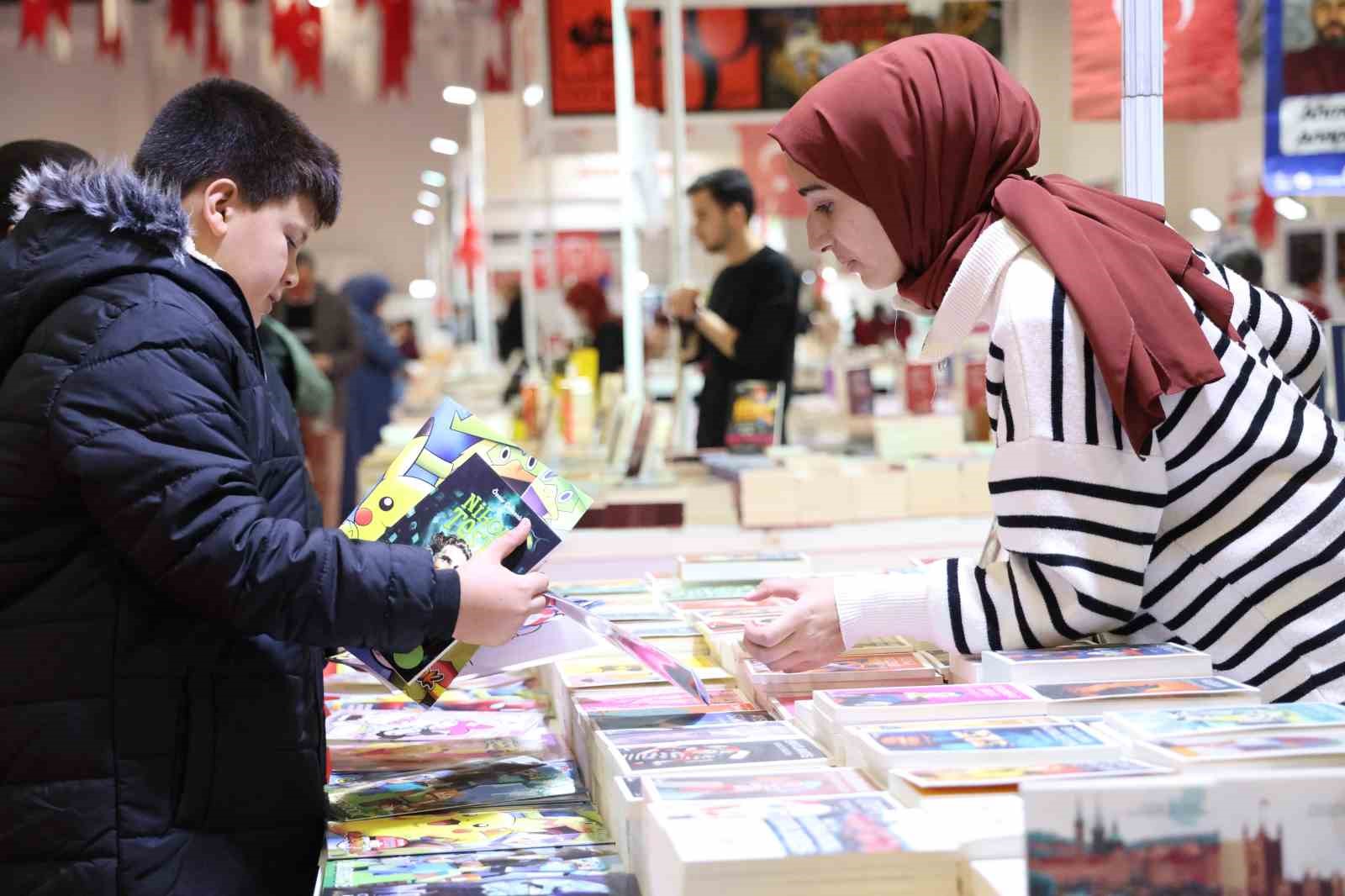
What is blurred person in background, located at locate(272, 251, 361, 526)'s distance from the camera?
804 cm

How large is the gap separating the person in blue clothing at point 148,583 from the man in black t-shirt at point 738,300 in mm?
3728

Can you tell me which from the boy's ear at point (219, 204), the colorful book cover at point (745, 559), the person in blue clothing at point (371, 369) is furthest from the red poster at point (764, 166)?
the boy's ear at point (219, 204)

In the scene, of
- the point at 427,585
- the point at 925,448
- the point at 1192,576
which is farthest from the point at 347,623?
the point at 925,448

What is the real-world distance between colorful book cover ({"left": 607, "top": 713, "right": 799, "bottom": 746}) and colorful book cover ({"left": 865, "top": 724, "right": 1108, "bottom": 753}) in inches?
9.2

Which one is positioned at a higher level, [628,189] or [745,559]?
[628,189]

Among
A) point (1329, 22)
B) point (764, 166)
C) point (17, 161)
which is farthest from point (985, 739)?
point (764, 166)

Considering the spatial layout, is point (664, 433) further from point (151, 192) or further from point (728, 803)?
point (728, 803)

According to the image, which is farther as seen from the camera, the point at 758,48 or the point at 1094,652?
the point at 758,48

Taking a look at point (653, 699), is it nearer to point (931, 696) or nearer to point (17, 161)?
point (931, 696)

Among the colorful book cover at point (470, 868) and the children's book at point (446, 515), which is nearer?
the colorful book cover at point (470, 868)

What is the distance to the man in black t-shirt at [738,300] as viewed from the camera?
17.8ft

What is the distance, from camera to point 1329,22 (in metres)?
4.16

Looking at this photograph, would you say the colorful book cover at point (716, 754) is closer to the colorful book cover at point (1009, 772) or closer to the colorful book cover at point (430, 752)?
the colorful book cover at point (1009, 772)

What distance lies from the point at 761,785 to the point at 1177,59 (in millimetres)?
2873
